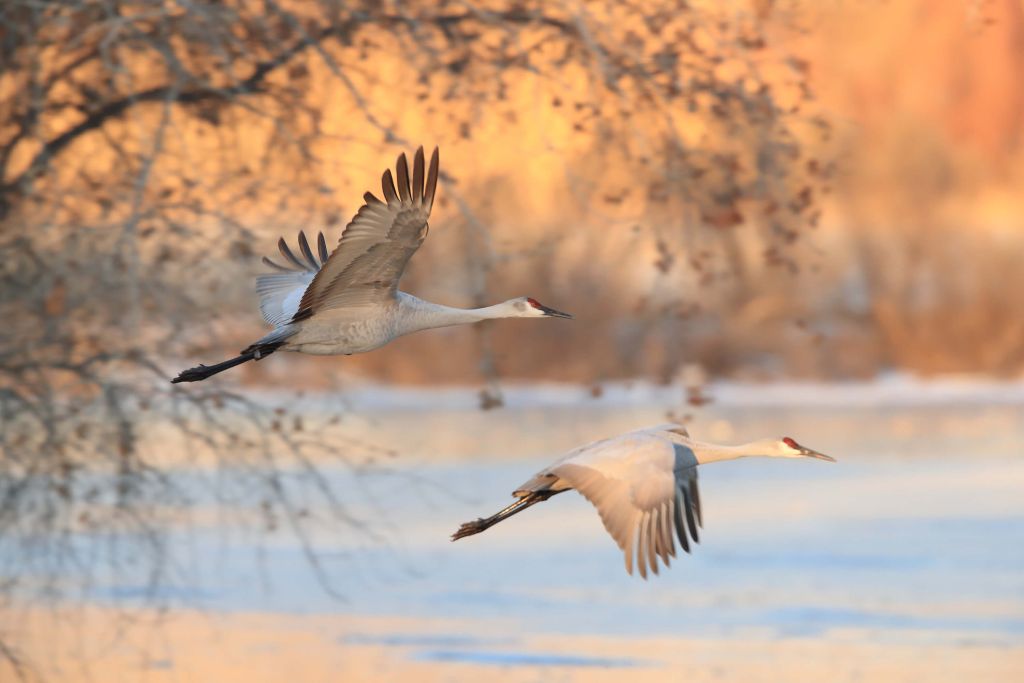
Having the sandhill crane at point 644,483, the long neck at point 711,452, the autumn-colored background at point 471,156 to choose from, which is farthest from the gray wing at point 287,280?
the long neck at point 711,452

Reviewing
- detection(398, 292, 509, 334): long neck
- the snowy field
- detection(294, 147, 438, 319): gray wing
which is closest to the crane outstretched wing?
detection(398, 292, 509, 334): long neck

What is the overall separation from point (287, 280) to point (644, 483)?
2.23 meters

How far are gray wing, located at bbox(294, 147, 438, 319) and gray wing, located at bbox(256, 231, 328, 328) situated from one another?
78 centimetres

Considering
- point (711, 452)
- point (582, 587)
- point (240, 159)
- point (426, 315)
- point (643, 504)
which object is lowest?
point (582, 587)

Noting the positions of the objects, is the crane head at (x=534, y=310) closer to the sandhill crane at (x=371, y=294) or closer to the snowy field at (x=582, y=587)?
the sandhill crane at (x=371, y=294)

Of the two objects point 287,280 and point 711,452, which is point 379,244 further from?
point 287,280

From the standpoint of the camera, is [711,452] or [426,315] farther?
[426,315]

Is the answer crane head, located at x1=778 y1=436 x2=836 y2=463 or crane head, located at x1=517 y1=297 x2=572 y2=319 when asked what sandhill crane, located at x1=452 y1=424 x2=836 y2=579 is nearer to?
crane head, located at x1=778 y1=436 x2=836 y2=463

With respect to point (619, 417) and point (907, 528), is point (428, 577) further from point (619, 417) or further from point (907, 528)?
point (619, 417)

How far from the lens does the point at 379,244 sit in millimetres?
7199

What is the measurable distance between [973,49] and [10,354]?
19195 mm

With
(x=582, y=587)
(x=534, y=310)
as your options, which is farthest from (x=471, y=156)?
(x=582, y=587)

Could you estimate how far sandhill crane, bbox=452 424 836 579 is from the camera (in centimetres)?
696

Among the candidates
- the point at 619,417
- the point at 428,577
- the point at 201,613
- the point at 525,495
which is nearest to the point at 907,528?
the point at 428,577
